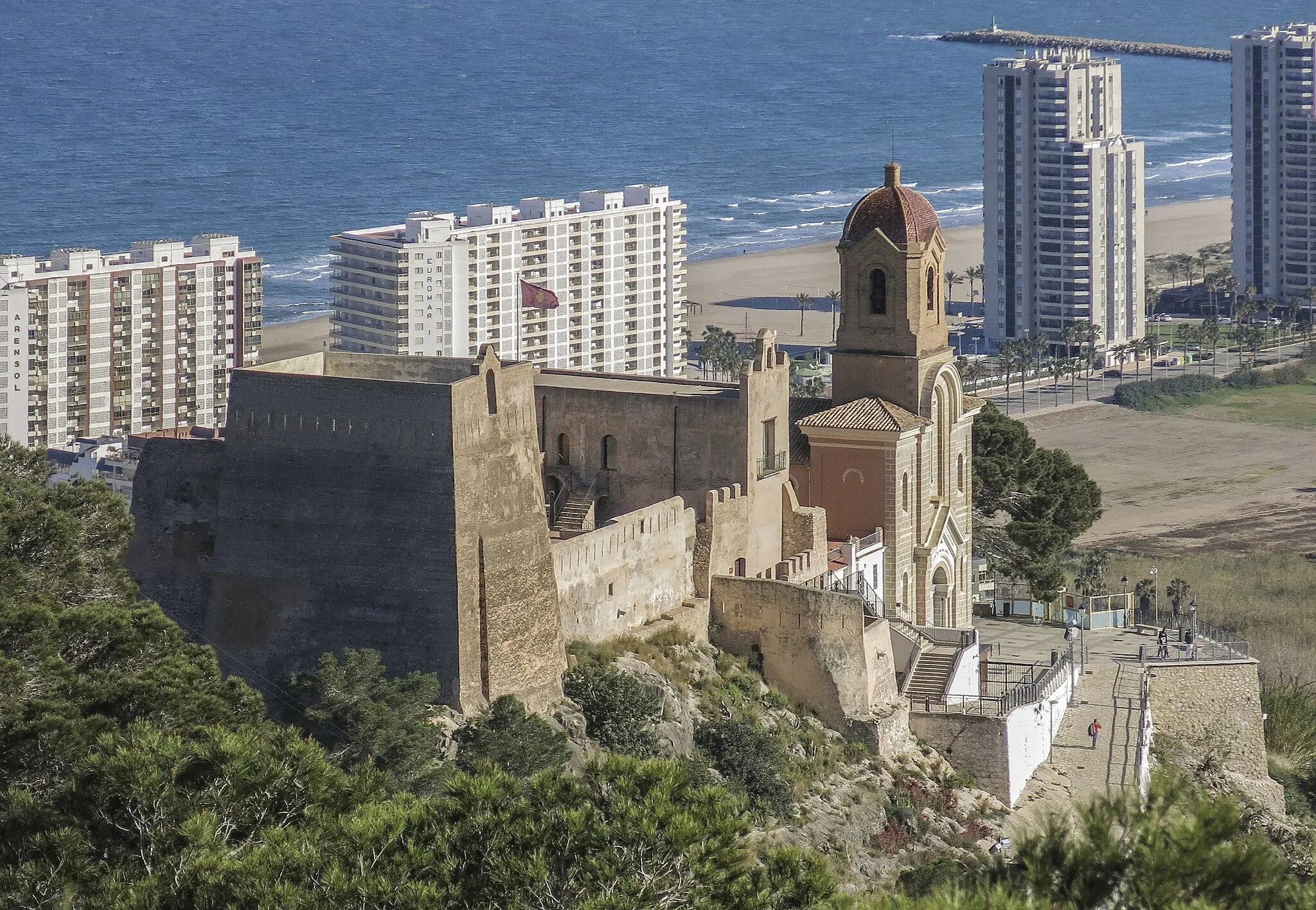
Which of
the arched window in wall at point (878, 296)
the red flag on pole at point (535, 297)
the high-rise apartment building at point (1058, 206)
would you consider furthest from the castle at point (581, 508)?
the high-rise apartment building at point (1058, 206)

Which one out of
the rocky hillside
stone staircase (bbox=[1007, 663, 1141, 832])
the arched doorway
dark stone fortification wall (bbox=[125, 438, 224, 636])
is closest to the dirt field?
the arched doorway

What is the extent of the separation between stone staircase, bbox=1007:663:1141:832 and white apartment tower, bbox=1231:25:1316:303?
318 ft

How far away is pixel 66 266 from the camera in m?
94.6

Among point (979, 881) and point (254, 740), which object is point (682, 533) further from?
point (979, 881)

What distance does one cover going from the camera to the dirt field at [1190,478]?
92.1 metres

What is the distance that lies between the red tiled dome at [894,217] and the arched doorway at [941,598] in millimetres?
8050

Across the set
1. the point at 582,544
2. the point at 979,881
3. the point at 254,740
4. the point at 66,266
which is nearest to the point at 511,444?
the point at 582,544

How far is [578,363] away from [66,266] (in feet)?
A: 92.2

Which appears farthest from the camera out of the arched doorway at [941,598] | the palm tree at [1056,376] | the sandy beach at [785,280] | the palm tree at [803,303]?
the palm tree at [803,303]

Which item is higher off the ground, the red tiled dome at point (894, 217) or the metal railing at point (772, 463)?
the red tiled dome at point (894, 217)

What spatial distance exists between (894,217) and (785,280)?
89.2 metres

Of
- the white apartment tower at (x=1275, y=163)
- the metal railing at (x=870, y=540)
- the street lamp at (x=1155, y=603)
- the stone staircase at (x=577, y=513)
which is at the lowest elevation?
the street lamp at (x=1155, y=603)

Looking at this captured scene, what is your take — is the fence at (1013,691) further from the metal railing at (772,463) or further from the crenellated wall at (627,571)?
the crenellated wall at (627,571)

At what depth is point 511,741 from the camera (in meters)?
43.7
